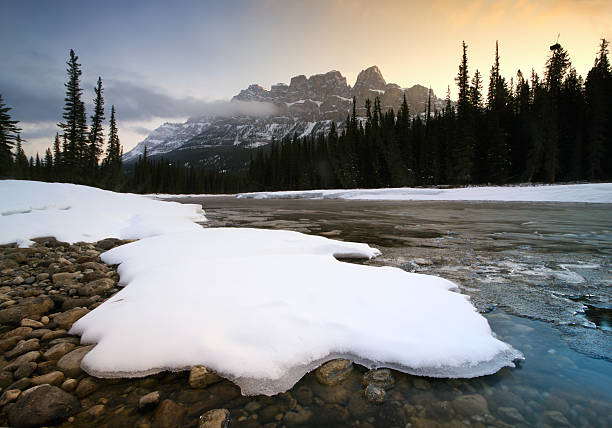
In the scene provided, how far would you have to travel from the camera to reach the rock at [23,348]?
2.12m

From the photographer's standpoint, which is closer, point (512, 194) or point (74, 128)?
point (512, 194)

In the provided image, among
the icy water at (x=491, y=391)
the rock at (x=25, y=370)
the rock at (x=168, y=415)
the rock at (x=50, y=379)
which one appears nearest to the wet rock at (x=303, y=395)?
the icy water at (x=491, y=391)

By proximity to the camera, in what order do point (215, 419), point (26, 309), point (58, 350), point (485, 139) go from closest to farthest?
point (215, 419), point (58, 350), point (26, 309), point (485, 139)

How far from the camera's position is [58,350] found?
2.17 m

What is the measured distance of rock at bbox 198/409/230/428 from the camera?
1.51 metres

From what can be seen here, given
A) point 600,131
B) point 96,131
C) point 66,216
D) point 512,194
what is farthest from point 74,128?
point 600,131

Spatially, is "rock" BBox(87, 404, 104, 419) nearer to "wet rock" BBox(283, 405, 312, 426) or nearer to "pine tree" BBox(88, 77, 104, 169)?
"wet rock" BBox(283, 405, 312, 426)

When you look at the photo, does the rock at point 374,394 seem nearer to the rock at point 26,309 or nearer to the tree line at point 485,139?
the rock at point 26,309

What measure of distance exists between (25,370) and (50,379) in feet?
0.82

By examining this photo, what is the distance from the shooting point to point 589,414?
1541 millimetres

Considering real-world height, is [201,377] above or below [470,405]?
above

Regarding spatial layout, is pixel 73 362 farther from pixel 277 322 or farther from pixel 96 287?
pixel 96 287

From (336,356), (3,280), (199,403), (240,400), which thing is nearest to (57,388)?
(199,403)

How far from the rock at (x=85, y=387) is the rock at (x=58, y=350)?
515mm
